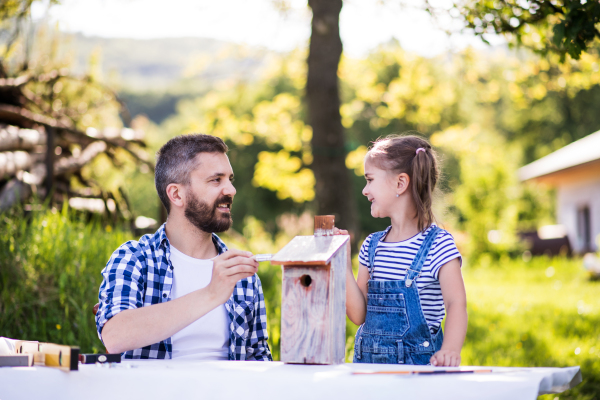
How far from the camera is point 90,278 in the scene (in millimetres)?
4637

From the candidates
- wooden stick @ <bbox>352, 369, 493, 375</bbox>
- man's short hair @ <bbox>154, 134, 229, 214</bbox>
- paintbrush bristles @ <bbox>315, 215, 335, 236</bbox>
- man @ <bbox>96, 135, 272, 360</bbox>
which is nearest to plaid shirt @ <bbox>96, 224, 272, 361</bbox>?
man @ <bbox>96, 135, 272, 360</bbox>

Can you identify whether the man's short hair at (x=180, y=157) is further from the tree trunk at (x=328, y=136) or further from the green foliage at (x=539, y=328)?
the tree trunk at (x=328, y=136)

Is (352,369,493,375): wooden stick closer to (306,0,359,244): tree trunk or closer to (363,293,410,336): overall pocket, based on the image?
(363,293,410,336): overall pocket

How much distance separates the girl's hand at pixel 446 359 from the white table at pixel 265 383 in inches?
13.1

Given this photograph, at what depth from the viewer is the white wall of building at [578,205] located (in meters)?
17.6

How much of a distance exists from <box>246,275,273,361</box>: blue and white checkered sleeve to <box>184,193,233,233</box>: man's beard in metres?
0.39

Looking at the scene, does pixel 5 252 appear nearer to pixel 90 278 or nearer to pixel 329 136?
pixel 90 278

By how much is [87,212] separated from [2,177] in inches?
42.8

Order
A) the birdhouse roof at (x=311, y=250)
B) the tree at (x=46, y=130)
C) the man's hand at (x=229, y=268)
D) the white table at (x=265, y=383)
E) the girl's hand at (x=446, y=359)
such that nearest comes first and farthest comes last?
the white table at (x=265, y=383), the birdhouse roof at (x=311, y=250), the man's hand at (x=229, y=268), the girl's hand at (x=446, y=359), the tree at (x=46, y=130)

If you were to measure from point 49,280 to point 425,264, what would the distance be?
138 inches

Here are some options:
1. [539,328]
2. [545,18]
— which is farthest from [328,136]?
[545,18]

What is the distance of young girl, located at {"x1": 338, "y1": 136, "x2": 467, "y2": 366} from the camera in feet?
7.87

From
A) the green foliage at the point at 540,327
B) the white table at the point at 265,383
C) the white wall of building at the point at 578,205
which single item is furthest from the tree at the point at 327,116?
the white wall of building at the point at 578,205

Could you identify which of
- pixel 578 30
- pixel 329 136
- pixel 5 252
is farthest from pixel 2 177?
pixel 578 30
